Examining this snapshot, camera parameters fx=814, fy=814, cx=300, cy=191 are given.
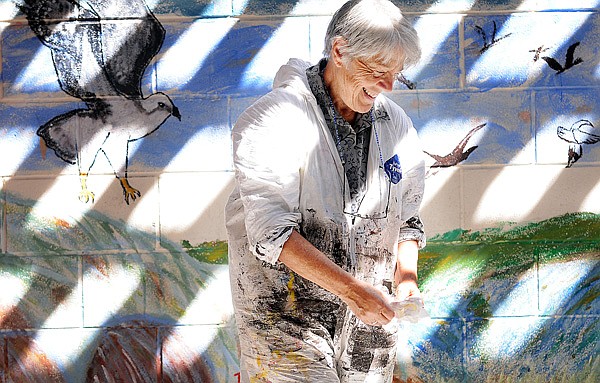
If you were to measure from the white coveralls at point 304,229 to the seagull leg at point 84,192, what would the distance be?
1.47 m

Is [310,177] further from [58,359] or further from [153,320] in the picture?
[58,359]

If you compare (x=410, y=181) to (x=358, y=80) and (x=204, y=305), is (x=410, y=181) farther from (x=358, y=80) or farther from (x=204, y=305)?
(x=204, y=305)

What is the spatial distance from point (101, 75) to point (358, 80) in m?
1.79

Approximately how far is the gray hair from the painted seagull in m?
1.58

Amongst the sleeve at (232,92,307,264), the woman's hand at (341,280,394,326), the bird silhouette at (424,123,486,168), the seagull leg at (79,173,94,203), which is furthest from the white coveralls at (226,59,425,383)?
the seagull leg at (79,173,94,203)

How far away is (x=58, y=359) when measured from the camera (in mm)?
3807

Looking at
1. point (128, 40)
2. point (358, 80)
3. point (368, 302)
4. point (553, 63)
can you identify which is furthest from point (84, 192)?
point (553, 63)

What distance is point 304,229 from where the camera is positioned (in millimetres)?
2375

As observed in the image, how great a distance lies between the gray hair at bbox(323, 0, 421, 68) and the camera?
230cm

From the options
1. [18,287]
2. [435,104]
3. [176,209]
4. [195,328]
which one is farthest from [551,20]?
[18,287]

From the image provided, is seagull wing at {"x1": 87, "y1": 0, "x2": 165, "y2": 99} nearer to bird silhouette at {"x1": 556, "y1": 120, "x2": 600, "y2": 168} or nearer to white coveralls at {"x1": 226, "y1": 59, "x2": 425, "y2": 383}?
white coveralls at {"x1": 226, "y1": 59, "x2": 425, "y2": 383}

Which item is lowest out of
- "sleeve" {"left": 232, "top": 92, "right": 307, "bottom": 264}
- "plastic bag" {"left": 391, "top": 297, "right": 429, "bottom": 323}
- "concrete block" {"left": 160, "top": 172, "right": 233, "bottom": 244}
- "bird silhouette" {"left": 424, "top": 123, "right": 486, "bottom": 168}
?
"plastic bag" {"left": 391, "top": 297, "right": 429, "bottom": 323}

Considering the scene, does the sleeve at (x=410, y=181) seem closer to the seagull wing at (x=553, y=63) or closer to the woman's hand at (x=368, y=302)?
the woman's hand at (x=368, y=302)

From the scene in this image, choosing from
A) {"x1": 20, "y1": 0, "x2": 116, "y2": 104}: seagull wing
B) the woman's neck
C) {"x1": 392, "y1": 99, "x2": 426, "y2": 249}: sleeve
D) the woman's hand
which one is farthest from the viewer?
{"x1": 20, "y1": 0, "x2": 116, "y2": 104}: seagull wing
